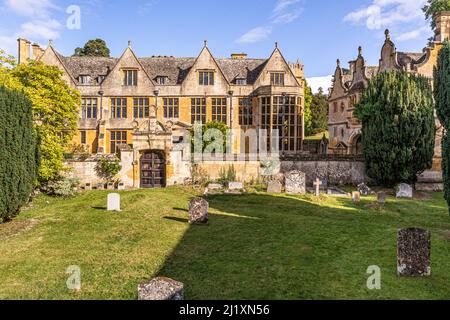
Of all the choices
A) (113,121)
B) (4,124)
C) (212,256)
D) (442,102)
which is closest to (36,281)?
(212,256)

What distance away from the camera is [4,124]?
50.1 feet

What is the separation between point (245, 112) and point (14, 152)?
81.7ft

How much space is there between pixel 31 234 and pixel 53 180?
10511 mm

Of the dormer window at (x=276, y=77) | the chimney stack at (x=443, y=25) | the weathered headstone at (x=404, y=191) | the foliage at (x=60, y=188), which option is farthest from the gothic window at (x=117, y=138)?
the chimney stack at (x=443, y=25)

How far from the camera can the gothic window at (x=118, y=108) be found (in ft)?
118

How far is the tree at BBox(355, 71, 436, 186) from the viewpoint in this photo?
79.0 feet

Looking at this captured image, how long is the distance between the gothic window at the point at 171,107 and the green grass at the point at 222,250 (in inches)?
712

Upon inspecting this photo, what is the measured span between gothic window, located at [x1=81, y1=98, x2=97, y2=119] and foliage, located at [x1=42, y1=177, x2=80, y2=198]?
14098 millimetres

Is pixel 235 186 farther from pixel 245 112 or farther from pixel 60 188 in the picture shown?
pixel 245 112

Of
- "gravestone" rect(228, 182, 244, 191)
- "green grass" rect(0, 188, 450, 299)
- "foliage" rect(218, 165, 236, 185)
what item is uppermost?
"foliage" rect(218, 165, 236, 185)

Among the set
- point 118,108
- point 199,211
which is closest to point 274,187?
point 199,211

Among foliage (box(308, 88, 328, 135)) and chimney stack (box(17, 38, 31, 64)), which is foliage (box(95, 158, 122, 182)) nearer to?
chimney stack (box(17, 38, 31, 64))

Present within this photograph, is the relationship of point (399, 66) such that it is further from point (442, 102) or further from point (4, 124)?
point (4, 124)

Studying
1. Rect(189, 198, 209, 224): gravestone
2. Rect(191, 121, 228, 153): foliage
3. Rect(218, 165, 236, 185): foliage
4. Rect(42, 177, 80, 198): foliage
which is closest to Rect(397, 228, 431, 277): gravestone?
Rect(189, 198, 209, 224): gravestone
